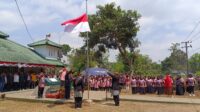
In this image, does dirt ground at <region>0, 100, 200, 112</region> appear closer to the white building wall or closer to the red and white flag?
the red and white flag

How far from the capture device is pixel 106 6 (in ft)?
158

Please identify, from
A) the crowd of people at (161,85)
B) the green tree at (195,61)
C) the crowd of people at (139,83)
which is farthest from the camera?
the green tree at (195,61)

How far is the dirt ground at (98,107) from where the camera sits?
→ 1817cm

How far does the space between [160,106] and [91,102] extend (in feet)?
12.5

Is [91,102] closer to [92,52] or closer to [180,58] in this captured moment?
[92,52]

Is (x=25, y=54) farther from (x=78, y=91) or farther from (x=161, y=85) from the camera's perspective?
(x=78, y=91)

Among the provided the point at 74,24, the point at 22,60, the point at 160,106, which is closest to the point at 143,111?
the point at 160,106

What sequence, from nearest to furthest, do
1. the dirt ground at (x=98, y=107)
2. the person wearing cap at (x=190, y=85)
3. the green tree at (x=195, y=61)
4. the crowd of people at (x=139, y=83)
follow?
1. the dirt ground at (x=98, y=107)
2. the person wearing cap at (x=190, y=85)
3. the crowd of people at (x=139, y=83)
4. the green tree at (x=195, y=61)

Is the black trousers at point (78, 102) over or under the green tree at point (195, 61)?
under

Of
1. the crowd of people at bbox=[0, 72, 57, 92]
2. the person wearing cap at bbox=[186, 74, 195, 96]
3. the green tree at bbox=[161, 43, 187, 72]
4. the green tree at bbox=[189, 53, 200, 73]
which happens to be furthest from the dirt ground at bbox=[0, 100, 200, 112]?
the green tree at bbox=[189, 53, 200, 73]

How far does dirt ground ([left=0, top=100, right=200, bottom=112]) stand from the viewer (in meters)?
18.2

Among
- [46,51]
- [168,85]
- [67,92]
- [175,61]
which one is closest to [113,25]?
[46,51]

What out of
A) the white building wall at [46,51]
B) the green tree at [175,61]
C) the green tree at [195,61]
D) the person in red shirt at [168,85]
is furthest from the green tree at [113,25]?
the green tree at [195,61]

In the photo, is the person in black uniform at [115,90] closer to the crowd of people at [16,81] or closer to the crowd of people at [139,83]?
the crowd of people at [139,83]
